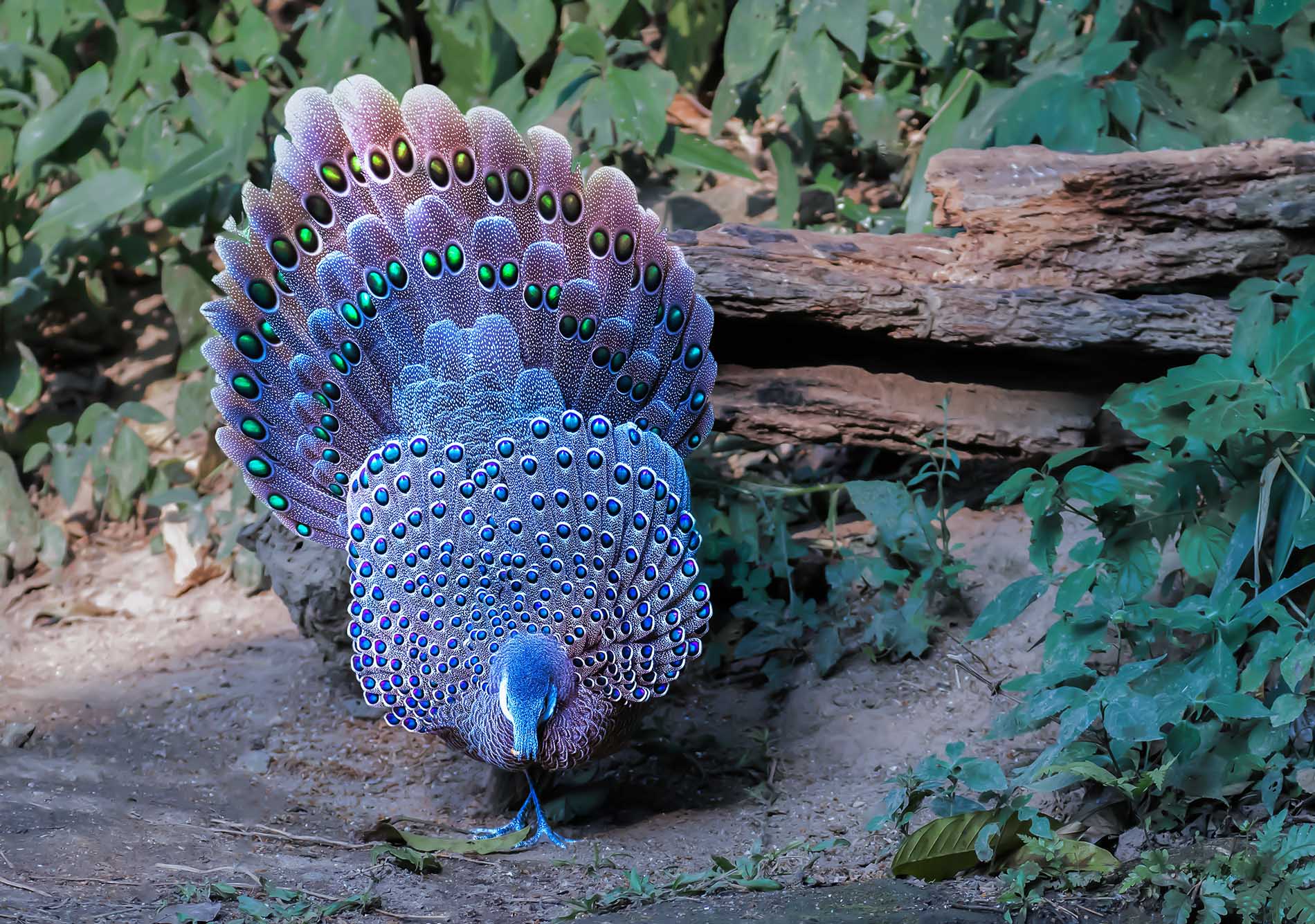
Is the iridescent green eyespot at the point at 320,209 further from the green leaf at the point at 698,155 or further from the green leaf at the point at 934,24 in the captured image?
the green leaf at the point at 934,24

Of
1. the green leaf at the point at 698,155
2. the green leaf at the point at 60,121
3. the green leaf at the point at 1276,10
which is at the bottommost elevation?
the green leaf at the point at 60,121

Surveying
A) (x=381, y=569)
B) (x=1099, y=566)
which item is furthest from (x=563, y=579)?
(x=1099, y=566)

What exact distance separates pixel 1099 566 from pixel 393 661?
195cm

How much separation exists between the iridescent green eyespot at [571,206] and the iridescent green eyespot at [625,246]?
0.13 m

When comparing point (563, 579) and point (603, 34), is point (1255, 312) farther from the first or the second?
point (603, 34)

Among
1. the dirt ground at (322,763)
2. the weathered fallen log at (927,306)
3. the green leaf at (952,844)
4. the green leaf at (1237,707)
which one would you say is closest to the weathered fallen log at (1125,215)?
the weathered fallen log at (927,306)

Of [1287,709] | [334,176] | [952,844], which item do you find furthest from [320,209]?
[1287,709]

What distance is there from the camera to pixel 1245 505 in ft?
9.98

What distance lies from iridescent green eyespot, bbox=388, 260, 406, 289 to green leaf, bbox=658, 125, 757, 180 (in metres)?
1.81

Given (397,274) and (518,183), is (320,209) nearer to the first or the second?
(397,274)

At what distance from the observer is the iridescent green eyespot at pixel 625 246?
3580 millimetres

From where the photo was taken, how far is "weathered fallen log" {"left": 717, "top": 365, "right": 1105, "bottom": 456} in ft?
13.3

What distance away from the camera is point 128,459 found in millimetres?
5418

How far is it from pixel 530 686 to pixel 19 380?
3502 mm
